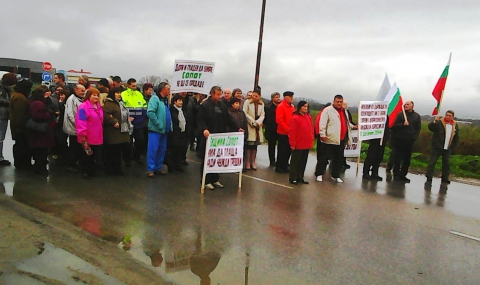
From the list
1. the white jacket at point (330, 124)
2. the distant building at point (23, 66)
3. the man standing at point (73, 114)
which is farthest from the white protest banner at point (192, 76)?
the distant building at point (23, 66)

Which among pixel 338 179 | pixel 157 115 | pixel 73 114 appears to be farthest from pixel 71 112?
pixel 338 179

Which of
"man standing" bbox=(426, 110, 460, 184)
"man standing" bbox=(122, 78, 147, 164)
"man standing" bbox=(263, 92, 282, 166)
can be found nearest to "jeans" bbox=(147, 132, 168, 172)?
"man standing" bbox=(122, 78, 147, 164)

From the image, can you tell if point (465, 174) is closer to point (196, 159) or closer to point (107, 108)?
point (196, 159)

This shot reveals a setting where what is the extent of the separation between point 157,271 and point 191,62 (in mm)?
6088

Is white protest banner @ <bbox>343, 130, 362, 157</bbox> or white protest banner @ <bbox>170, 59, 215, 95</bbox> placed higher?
white protest banner @ <bbox>170, 59, 215, 95</bbox>

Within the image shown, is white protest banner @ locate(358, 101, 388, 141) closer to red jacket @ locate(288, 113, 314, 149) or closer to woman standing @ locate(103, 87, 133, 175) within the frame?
red jacket @ locate(288, 113, 314, 149)

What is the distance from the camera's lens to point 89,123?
819 cm

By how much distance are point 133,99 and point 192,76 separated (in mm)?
1544

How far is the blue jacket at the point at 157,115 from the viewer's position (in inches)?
344

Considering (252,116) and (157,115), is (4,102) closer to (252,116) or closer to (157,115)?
(157,115)

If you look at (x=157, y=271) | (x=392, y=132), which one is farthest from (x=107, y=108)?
(x=392, y=132)

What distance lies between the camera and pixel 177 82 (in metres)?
9.51

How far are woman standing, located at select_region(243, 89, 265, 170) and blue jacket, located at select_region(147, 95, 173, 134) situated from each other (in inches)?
102

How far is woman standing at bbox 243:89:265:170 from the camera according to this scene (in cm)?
1086
